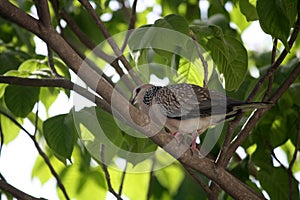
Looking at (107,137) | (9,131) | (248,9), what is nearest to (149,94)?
(107,137)

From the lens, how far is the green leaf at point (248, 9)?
8.98 feet

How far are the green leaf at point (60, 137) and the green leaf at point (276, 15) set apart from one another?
0.84 meters

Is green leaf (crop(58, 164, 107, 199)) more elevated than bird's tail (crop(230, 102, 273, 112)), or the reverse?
bird's tail (crop(230, 102, 273, 112))

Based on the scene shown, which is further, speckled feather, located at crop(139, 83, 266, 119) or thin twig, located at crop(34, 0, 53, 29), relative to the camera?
speckled feather, located at crop(139, 83, 266, 119)

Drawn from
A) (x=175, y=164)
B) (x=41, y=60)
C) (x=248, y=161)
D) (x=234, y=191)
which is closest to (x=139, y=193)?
(x=175, y=164)

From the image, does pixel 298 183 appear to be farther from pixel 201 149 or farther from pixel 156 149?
pixel 156 149

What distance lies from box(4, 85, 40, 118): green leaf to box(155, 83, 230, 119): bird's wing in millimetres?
534

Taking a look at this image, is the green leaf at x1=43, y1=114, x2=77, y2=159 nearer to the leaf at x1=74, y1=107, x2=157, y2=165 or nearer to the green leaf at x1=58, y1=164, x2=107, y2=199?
the leaf at x1=74, y1=107, x2=157, y2=165

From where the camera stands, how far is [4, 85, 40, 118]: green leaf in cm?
271

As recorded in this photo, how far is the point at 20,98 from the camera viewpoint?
275 centimetres

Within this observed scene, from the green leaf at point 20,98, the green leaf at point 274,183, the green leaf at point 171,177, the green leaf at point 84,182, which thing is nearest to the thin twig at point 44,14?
the green leaf at point 20,98

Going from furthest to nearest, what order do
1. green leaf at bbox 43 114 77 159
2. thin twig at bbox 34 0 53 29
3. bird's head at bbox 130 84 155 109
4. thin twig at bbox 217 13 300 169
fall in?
bird's head at bbox 130 84 155 109 < green leaf at bbox 43 114 77 159 < thin twig at bbox 217 13 300 169 < thin twig at bbox 34 0 53 29

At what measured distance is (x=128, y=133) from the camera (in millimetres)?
2789

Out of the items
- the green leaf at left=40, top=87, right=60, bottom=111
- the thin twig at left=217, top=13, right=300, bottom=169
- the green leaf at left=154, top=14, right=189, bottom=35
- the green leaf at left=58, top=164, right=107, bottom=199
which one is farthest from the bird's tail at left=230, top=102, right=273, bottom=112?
the green leaf at left=58, top=164, right=107, bottom=199
